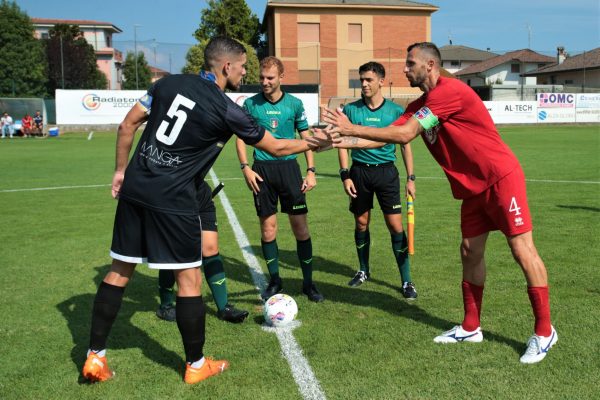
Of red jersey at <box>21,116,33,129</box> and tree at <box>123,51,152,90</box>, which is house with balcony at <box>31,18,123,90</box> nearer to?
tree at <box>123,51,152,90</box>

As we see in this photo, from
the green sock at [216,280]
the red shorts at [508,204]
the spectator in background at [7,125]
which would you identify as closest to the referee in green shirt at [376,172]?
the green sock at [216,280]

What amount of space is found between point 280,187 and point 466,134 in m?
2.19

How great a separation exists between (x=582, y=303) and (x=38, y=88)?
66.0 m

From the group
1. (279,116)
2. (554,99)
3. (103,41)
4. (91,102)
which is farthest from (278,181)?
(103,41)

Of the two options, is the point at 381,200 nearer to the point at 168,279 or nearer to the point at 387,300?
the point at 387,300

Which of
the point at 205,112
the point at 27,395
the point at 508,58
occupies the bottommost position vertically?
the point at 27,395

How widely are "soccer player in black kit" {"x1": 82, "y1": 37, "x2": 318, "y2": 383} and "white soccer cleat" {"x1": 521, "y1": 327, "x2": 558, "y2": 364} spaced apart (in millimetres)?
2149

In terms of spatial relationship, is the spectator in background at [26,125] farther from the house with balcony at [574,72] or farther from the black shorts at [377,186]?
the house with balcony at [574,72]

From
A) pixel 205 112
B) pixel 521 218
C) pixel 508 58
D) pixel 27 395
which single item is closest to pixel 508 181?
pixel 521 218

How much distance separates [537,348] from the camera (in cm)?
401

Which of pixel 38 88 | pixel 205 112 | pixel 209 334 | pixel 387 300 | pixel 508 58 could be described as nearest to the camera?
pixel 205 112

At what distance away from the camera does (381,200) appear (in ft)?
19.6

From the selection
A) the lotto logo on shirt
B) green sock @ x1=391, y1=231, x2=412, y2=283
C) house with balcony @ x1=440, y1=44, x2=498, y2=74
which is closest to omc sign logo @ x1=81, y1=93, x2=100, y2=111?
green sock @ x1=391, y1=231, x2=412, y2=283

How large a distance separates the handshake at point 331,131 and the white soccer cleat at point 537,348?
200 centimetres
